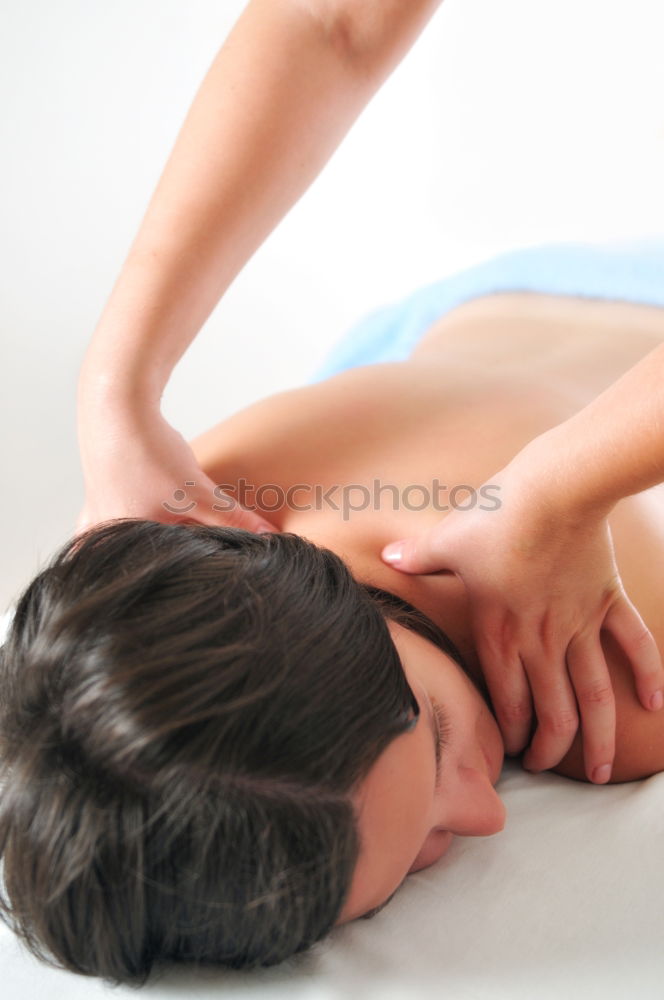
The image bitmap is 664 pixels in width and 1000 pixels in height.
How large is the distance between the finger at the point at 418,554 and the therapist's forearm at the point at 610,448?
111 mm

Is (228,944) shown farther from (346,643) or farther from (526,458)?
(526,458)

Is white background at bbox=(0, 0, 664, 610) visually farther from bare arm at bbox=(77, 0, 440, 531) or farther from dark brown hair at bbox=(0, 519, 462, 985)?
dark brown hair at bbox=(0, 519, 462, 985)

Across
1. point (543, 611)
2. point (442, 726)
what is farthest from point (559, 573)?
point (442, 726)

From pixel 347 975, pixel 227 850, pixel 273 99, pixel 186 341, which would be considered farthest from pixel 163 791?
pixel 273 99

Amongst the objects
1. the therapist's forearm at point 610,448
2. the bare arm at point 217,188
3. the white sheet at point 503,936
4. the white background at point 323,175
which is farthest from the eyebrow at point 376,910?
the white background at point 323,175

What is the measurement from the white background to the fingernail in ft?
2.70

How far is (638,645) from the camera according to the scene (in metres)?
0.77

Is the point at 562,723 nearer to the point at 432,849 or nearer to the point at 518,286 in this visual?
the point at 432,849

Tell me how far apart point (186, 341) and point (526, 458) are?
39 centimetres

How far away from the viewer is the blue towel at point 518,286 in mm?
1288

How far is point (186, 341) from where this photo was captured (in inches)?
38.3

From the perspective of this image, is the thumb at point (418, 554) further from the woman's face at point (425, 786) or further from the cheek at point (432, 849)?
the cheek at point (432, 849)

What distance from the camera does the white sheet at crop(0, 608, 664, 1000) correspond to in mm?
610

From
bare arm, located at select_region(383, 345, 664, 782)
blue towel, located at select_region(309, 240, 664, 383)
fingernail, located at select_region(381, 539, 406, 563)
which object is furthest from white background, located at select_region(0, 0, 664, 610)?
bare arm, located at select_region(383, 345, 664, 782)
